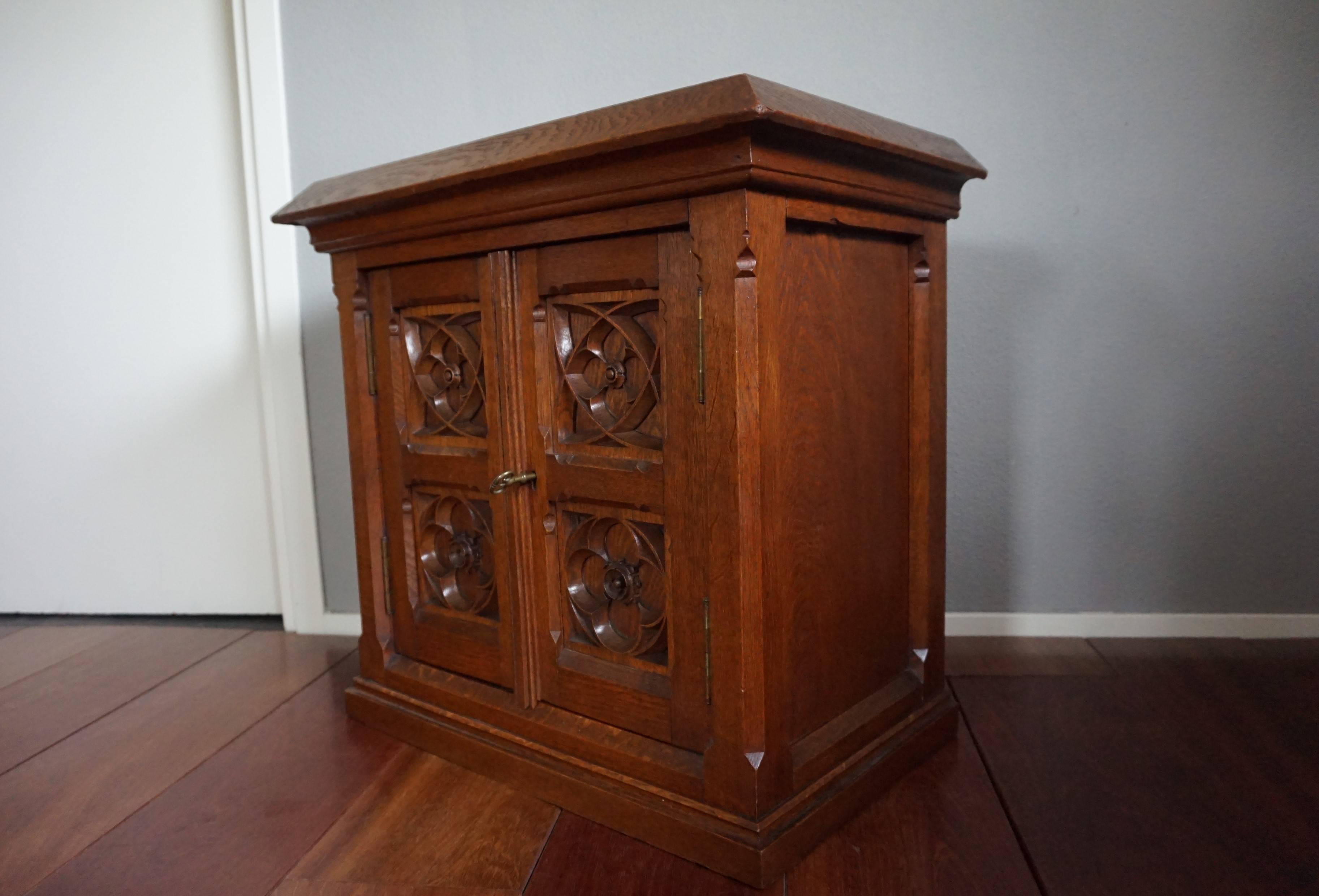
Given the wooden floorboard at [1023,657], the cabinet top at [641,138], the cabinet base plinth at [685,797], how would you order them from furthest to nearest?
the wooden floorboard at [1023,657]
the cabinet base plinth at [685,797]
the cabinet top at [641,138]

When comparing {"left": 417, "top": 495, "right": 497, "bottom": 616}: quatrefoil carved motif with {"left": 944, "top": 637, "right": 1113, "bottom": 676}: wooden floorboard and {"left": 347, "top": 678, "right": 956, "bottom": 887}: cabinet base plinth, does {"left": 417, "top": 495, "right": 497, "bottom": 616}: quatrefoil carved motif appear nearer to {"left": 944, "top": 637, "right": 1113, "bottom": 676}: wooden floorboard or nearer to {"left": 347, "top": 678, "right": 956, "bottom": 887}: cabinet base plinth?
{"left": 347, "top": 678, "right": 956, "bottom": 887}: cabinet base plinth

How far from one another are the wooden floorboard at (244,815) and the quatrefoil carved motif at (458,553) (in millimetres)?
242

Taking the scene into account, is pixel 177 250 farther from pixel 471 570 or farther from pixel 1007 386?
pixel 1007 386

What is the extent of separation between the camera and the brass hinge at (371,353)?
53.2 inches

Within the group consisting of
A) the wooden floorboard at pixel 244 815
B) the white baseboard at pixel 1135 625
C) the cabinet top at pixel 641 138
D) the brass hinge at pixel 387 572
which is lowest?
the wooden floorboard at pixel 244 815

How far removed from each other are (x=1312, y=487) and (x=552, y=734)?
1.37 meters

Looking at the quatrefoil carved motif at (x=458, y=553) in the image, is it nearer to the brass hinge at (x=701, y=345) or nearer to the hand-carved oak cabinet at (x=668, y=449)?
the hand-carved oak cabinet at (x=668, y=449)

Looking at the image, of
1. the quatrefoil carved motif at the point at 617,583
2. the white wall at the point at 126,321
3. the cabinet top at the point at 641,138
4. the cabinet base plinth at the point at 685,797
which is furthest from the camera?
the white wall at the point at 126,321

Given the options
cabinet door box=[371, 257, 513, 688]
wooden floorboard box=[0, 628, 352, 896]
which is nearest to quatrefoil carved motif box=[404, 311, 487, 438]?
cabinet door box=[371, 257, 513, 688]

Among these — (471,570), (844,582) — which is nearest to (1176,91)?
(844,582)

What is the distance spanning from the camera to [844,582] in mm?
1093

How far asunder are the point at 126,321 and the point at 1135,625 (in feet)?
7.11

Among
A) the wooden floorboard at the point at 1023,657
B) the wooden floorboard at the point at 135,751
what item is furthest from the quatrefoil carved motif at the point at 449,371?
the wooden floorboard at the point at 1023,657

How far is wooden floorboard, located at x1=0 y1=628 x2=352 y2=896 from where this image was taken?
43.1 inches
